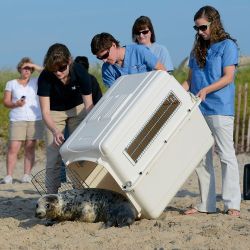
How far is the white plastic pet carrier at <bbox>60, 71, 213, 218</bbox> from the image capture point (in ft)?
18.1

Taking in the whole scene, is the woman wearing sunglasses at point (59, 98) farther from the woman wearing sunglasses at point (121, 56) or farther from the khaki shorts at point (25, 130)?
the khaki shorts at point (25, 130)

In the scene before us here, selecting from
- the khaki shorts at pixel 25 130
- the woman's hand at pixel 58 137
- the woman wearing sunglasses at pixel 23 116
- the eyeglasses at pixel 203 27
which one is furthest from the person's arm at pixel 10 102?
the eyeglasses at pixel 203 27

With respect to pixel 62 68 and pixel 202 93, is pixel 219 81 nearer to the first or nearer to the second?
pixel 202 93

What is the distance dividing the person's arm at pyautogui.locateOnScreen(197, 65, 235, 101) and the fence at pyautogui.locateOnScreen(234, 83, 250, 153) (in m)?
6.67

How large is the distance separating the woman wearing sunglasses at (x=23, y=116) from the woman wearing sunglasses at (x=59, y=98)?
10.2 feet

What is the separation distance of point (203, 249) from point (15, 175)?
21.6 feet

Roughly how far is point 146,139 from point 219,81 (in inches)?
35.3

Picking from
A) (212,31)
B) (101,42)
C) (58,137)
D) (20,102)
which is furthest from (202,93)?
(20,102)

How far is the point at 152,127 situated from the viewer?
5.69 m

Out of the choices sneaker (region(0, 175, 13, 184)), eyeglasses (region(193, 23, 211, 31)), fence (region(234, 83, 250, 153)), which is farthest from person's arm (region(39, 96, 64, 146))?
fence (region(234, 83, 250, 153))

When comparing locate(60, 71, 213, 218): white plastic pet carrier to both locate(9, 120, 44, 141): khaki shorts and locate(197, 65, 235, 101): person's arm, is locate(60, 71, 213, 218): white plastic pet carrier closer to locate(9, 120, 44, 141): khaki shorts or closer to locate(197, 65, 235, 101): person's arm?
locate(197, 65, 235, 101): person's arm

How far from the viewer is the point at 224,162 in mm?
6289

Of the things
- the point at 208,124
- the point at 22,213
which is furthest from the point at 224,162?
the point at 22,213

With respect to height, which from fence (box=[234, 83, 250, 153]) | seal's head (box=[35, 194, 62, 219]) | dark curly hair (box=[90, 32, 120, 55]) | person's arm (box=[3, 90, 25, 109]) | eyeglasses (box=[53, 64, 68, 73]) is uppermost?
dark curly hair (box=[90, 32, 120, 55])
